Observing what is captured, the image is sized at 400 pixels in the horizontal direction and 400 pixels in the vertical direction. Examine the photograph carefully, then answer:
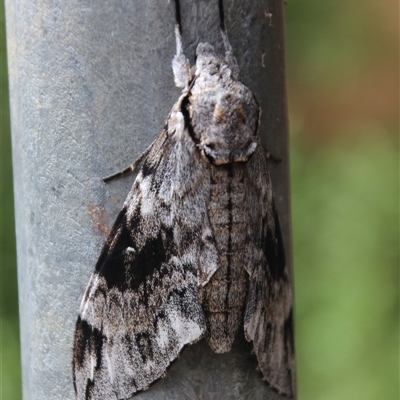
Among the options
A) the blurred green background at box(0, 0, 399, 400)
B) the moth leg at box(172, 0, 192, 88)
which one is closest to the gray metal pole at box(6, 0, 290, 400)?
the moth leg at box(172, 0, 192, 88)

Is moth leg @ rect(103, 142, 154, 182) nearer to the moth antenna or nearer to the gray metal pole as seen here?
the gray metal pole

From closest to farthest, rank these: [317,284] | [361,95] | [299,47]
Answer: [317,284] → [299,47] → [361,95]

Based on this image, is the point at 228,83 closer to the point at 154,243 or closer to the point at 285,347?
the point at 154,243

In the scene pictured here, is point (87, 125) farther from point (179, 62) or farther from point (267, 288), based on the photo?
point (267, 288)

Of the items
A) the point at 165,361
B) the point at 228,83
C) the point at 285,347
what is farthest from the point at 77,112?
the point at 285,347

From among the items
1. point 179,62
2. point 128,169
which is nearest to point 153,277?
point 128,169

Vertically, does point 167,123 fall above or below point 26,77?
below

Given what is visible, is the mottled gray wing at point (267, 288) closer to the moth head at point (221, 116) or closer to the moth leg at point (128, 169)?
the moth head at point (221, 116)

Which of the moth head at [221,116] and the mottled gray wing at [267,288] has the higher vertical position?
the moth head at [221,116]

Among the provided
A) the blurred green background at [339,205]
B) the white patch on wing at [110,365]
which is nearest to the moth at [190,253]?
the white patch on wing at [110,365]
